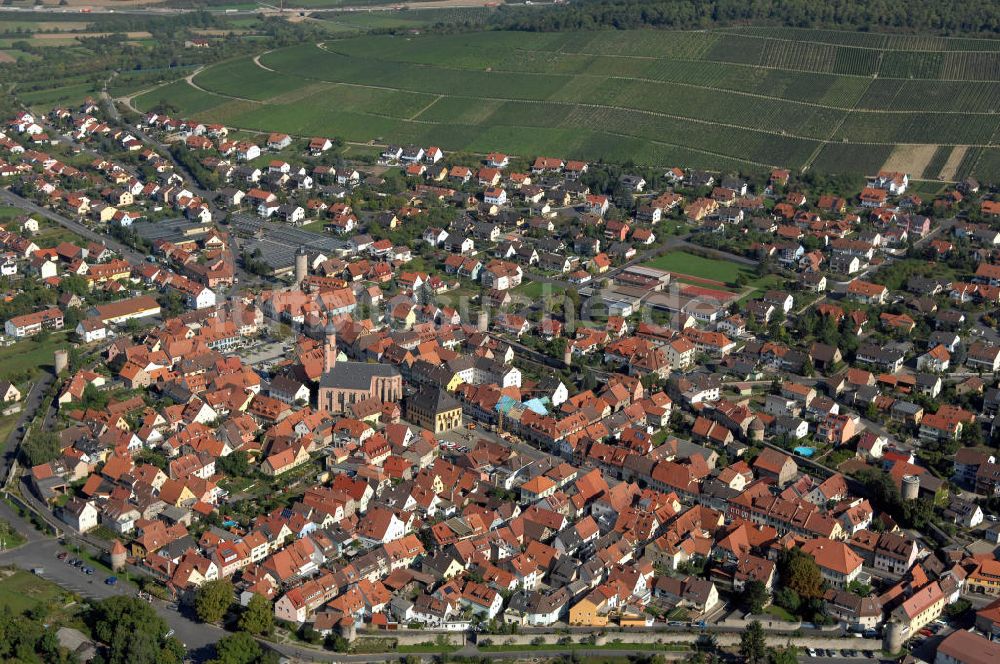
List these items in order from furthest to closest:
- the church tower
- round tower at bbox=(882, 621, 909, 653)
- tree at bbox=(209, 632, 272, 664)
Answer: the church tower < round tower at bbox=(882, 621, 909, 653) < tree at bbox=(209, 632, 272, 664)

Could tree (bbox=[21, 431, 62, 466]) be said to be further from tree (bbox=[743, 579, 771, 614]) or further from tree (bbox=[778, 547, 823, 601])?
A: tree (bbox=[778, 547, 823, 601])

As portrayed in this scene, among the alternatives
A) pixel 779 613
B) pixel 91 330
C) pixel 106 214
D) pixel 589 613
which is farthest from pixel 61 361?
pixel 779 613

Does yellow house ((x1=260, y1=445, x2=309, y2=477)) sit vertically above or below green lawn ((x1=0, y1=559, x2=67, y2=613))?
below

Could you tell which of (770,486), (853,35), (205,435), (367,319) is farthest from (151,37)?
(770,486)

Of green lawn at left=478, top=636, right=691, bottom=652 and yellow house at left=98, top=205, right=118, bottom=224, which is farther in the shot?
yellow house at left=98, top=205, right=118, bottom=224

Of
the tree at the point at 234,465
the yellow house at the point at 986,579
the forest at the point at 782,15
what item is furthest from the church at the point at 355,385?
the forest at the point at 782,15

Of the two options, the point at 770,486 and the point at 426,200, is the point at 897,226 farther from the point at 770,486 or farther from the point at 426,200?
the point at 770,486

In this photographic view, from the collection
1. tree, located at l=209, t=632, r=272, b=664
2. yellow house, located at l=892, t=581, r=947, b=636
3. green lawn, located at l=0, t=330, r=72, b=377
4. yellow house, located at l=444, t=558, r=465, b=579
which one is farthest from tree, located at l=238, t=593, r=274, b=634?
green lawn, located at l=0, t=330, r=72, b=377

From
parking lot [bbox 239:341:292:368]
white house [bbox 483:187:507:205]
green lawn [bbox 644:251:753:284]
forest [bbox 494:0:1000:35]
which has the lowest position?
green lawn [bbox 644:251:753:284]

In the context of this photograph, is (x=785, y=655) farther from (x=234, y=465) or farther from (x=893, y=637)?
(x=234, y=465)
